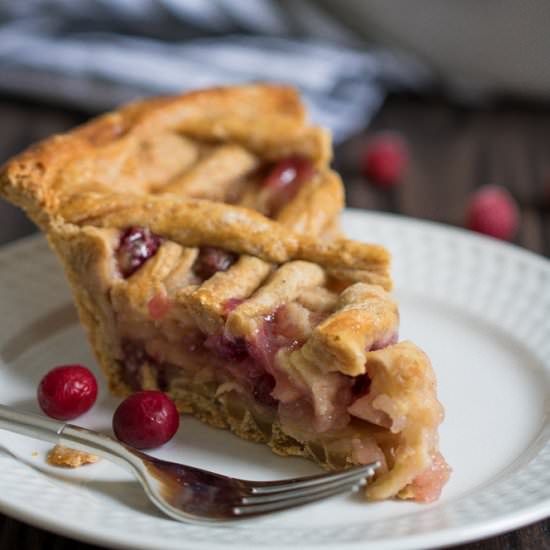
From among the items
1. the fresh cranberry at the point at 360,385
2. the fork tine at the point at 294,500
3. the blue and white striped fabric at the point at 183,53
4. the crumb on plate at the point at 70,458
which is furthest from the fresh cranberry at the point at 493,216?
the crumb on plate at the point at 70,458

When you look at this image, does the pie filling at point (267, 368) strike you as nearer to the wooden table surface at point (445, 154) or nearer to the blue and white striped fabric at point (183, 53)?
the wooden table surface at point (445, 154)

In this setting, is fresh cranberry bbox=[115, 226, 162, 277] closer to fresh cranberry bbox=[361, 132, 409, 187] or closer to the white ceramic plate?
the white ceramic plate

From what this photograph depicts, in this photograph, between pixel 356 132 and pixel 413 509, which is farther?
pixel 356 132

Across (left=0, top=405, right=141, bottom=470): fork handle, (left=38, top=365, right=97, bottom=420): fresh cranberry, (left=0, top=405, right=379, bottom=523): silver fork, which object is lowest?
(left=38, top=365, right=97, bottom=420): fresh cranberry

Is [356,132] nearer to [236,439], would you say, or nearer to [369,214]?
[369,214]

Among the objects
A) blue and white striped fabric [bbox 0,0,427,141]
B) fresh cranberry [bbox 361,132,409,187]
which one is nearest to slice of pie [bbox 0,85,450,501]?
fresh cranberry [bbox 361,132,409,187]

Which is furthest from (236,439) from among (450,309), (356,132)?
(356,132)
